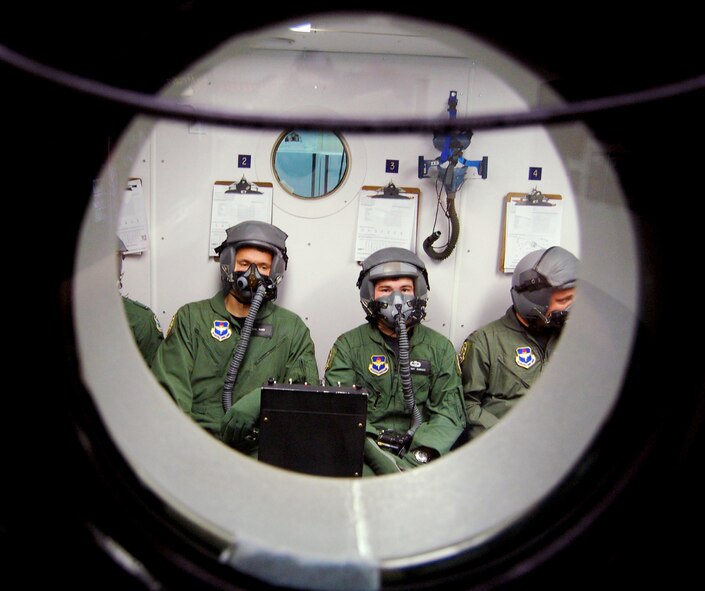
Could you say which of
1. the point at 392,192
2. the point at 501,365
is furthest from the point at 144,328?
the point at 501,365

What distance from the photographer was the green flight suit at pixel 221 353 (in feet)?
8.10

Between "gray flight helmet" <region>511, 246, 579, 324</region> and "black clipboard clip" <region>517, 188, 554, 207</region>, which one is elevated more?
"black clipboard clip" <region>517, 188, 554, 207</region>

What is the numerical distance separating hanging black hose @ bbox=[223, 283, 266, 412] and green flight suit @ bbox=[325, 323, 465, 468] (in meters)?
0.40

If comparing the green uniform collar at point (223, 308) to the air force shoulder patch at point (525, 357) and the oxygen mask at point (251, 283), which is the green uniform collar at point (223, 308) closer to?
the oxygen mask at point (251, 283)

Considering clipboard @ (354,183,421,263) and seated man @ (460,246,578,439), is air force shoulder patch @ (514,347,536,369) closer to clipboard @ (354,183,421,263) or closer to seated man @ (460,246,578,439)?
seated man @ (460,246,578,439)

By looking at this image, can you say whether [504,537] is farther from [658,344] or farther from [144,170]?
[144,170]

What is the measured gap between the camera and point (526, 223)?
8.71ft

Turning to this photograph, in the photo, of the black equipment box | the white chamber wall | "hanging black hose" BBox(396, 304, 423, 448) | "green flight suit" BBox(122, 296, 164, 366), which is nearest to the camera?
the black equipment box

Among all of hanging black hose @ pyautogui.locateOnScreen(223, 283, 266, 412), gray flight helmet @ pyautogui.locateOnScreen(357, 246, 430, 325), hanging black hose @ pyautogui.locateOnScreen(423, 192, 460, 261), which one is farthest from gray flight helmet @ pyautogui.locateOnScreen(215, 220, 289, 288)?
hanging black hose @ pyautogui.locateOnScreen(423, 192, 460, 261)

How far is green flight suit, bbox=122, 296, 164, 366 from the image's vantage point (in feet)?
8.38

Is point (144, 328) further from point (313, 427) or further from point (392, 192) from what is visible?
point (313, 427)

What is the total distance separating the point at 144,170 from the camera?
262cm

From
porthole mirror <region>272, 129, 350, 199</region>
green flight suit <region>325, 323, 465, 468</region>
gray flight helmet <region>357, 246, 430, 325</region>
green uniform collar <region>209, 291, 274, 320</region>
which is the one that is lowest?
green flight suit <region>325, 323, 465, 468</region>

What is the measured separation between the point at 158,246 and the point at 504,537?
2434mm
